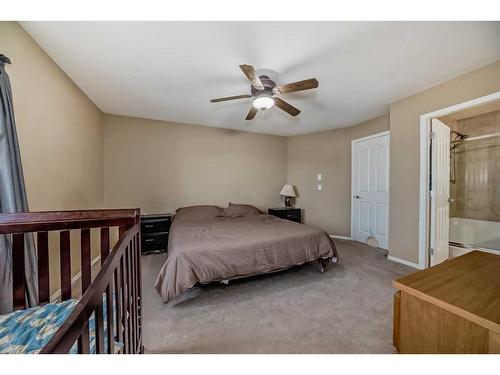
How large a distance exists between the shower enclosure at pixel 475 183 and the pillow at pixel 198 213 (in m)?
3.76

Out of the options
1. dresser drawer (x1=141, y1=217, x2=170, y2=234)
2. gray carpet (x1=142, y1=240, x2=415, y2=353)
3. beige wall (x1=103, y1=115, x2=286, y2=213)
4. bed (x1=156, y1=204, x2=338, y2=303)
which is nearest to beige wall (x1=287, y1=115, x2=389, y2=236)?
beige wall (x1=103, y1=115, x2=286, y2=213)

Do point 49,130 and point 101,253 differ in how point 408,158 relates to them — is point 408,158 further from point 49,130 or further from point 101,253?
point 49,130

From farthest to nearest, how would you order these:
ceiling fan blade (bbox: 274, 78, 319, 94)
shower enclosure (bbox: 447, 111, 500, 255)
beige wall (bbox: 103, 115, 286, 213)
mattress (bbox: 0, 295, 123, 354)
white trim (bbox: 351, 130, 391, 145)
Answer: beige wall (bbox: 103, 115, 286, 213) → white trim (bbox: 351, 130, 391, 145) → shower enclosure (bbox: 447, 111, 500, 255) → ceiling fan blade (bbox: 274, 78, 319, 94) → mattress (bbox: 0, 295, 123, 354)

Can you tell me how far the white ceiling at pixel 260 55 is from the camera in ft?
5.02

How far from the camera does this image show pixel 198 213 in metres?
3.48

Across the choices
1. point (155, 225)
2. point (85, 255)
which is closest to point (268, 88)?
point (85, 255)

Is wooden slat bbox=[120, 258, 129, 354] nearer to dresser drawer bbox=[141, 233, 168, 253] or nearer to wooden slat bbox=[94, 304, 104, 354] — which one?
wooden slat bbox=[94, 304, 104, 354]

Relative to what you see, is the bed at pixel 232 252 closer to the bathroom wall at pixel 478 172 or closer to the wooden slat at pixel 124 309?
the wooden slat at pixel 124 309

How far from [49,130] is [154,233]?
6.34ft

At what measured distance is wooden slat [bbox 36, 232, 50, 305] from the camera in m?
1.14

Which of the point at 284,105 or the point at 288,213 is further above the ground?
the point at 284,105

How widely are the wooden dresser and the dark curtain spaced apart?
7.60 ft

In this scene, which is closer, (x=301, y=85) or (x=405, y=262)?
(x=301, y=85)

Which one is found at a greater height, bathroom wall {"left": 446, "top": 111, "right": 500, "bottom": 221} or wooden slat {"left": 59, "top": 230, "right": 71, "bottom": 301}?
bathroom wall {"left": 446, "top": 111, "right": 500, "bottom": 221}
